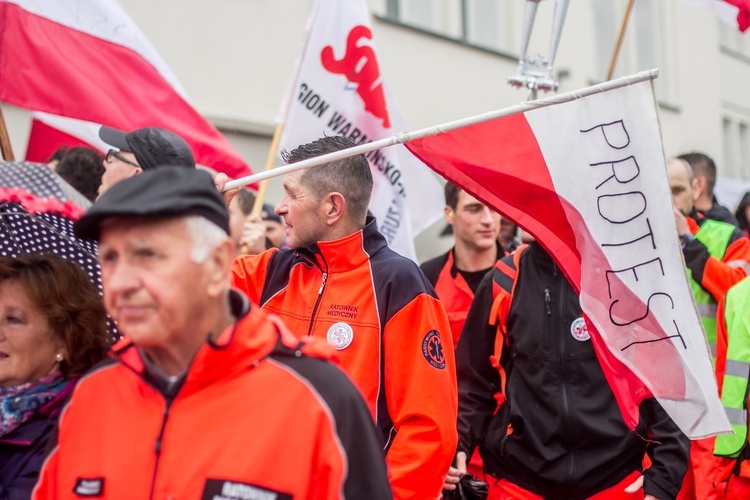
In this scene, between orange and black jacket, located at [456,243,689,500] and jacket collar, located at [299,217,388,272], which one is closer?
jacket collar, located at [299,217,388,272]

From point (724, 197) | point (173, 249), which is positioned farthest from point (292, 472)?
point (724, 197)

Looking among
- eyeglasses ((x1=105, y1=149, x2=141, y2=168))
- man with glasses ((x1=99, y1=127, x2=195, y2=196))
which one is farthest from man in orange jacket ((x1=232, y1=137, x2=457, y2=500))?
eyeglasses ((x1=105, y1=149, x2=141, y2=168))

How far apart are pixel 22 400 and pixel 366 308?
1.12m

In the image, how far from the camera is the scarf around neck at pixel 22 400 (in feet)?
9.53

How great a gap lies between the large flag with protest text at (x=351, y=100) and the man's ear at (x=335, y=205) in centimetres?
215

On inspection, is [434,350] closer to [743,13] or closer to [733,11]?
[743,13]

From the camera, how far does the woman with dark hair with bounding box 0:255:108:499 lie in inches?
115

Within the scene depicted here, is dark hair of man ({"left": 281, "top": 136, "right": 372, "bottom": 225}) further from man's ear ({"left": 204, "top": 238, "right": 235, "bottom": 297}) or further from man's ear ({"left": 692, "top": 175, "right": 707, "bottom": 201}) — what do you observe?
man's ear ({"left": 692, "top": 175, "right": 707, "bottom": 201})

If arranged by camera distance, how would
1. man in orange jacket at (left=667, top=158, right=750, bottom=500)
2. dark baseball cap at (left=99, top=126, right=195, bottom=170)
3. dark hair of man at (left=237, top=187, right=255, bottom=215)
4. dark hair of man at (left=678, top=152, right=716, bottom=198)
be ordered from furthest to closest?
dark hair of man at (left=678, top=152, right=716, bottom=198), dark hair of man at (left=237, top=187, right=255, bottom=215), man in orange jacket at (left=667, top=158, right=750, bottom=500), dark baseball cap at (left=99, top=126, right=195, bottom=170)

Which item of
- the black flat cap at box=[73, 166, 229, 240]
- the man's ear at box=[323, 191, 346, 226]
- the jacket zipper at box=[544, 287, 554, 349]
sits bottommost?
the jacket zipper at box=[544, 287, 554, 349]

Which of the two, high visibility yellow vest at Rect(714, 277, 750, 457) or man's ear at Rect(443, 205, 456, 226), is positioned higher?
man's ear at Rect(443, 205, 456, 226)

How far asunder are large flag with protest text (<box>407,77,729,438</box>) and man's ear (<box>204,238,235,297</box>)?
1.42m

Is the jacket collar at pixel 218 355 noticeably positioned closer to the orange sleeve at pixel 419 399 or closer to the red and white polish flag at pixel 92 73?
the orange sleeve at pixel 419 399

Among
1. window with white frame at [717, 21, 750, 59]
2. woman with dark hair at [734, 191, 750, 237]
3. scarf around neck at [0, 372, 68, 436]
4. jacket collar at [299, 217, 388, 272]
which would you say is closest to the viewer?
scarf around neck at [0, 372, 68, 436]
